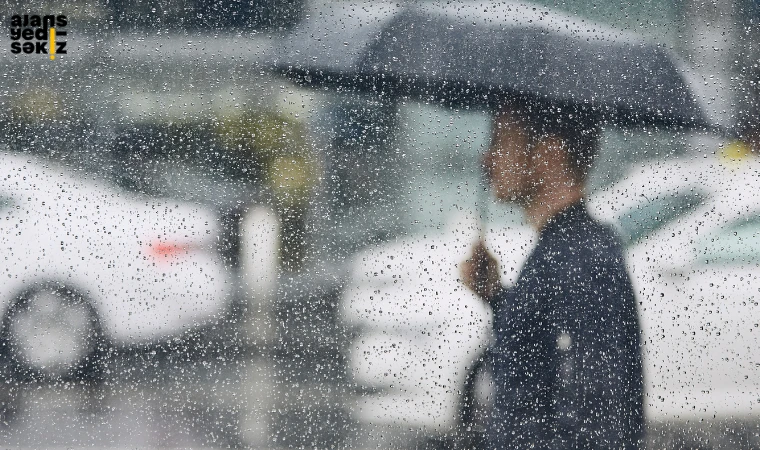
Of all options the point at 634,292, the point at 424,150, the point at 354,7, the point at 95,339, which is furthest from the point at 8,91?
the point at 634,292

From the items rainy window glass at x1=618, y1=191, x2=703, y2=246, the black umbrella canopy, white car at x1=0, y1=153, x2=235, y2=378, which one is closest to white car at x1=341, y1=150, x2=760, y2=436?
rainy window glass at x1=618, y1=191, x2=703, y2=246

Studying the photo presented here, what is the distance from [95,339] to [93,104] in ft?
1.67

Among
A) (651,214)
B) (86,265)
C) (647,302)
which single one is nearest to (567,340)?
(647,302)

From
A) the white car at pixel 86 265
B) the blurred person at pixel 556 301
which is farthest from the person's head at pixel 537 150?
the white car at pixel 86 265

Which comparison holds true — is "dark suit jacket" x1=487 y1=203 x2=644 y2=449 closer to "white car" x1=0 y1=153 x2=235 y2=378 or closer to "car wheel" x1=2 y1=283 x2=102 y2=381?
"white car" x1=0 y1=153 x2=235 y2=378

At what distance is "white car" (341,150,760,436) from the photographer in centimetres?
165

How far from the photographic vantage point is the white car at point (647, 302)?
1.65 metres

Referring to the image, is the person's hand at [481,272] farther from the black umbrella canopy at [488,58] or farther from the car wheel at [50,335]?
the car wheel at [50,335]

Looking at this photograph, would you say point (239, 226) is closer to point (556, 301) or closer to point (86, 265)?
point (86, 265)

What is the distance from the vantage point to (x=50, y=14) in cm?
162

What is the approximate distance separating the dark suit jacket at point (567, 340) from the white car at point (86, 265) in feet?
2.27

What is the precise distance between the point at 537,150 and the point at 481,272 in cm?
30

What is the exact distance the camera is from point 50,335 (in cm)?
163

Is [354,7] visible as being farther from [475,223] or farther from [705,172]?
[705,172]
